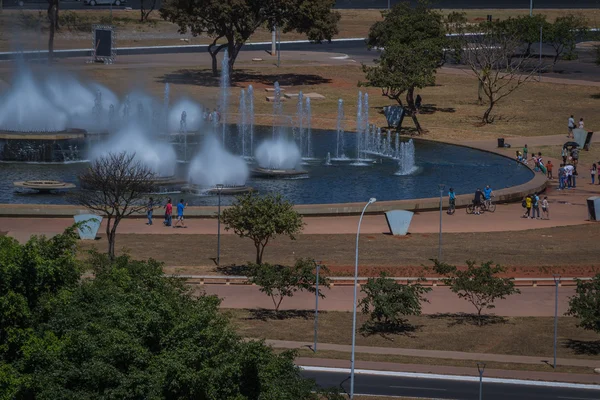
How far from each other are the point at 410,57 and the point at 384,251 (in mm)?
30803

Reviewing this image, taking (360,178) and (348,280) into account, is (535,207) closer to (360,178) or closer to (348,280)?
(360,178)

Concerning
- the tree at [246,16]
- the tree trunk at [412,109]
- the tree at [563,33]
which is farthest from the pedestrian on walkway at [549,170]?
A: the tree at [563,33]

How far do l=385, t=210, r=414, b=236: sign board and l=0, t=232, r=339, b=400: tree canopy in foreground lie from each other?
2106cm

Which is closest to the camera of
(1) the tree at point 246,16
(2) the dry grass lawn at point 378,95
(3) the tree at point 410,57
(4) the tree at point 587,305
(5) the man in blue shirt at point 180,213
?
(4) the tree at point 587,305

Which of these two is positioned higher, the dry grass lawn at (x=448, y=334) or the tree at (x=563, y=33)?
the tree at (x=563, y=33)

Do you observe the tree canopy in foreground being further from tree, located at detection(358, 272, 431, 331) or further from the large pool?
the large pool

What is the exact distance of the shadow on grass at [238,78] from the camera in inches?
3639

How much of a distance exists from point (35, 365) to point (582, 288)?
63.7 feet

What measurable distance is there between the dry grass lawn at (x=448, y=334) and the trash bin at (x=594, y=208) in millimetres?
14360

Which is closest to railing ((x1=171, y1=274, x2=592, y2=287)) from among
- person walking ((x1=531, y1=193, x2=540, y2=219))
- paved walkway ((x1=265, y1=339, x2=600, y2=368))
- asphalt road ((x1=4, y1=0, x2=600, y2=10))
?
paved walkway ((x1=265, y1=339, x2=600, y2=368))

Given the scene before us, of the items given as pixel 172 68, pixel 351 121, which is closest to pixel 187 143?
pixel 351 121

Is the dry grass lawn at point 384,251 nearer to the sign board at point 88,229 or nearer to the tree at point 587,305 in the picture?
the sign board at point 88,229

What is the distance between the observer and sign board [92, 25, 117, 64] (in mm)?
99250

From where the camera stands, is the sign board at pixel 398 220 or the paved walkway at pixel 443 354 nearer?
the paved walkway at pixel 443 354
